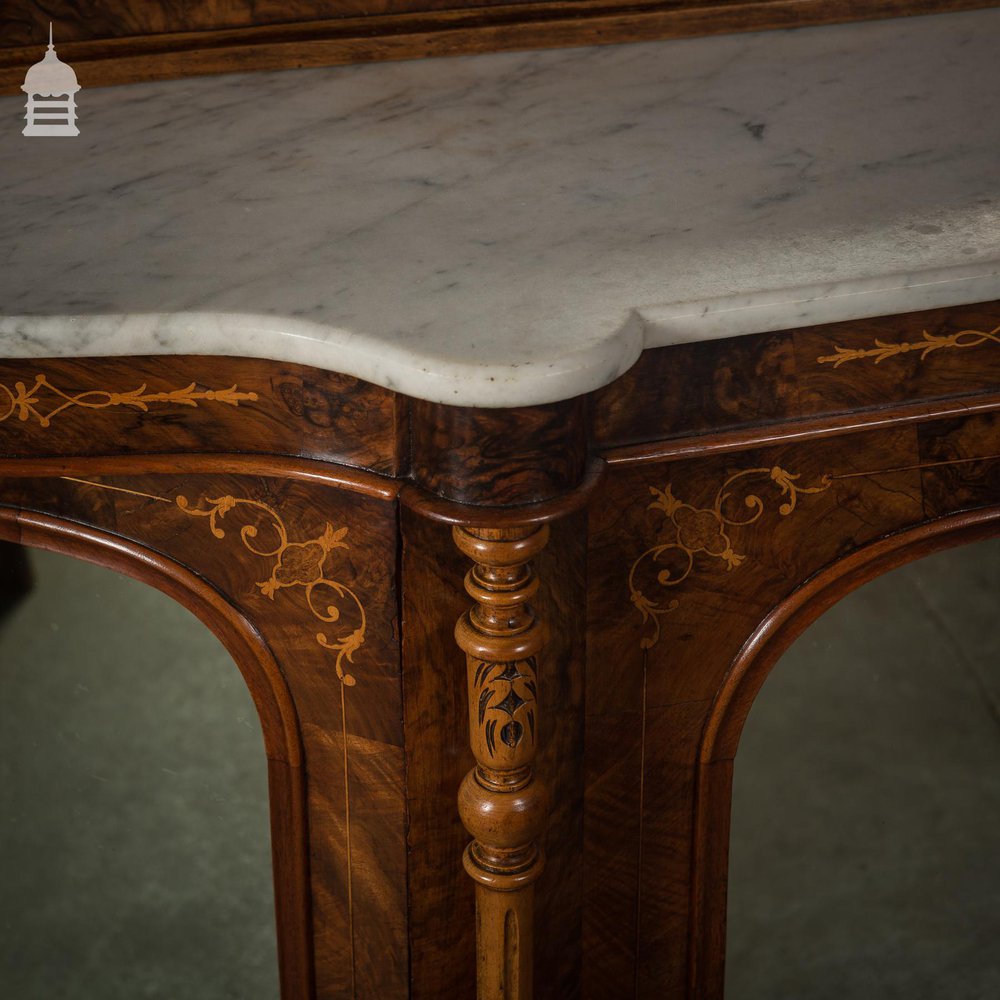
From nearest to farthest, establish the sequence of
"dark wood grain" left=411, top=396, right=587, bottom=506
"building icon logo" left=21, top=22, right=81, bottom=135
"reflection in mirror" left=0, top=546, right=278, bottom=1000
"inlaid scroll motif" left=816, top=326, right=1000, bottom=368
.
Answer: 1. "dark wood grain" left=411, top=396, right=587, bottom=506
2. "inlaid scroll motif" left=816, top=326, right=1000, bottom=368
3. "reflection in mirror" left=0, top=546, right=278, bottom=1000
4. "building icon logo" left=21, top=22, right=81, bottom=135

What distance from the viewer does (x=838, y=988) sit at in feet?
3.54

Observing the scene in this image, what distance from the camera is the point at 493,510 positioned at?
742 mm

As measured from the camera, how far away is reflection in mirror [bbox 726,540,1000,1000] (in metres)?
0.98

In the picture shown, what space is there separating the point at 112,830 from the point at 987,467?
0.72m

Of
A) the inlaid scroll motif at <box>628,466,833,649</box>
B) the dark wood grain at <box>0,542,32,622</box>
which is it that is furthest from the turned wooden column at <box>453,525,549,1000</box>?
the dark wood grain at <box>0,542,32,622</box>

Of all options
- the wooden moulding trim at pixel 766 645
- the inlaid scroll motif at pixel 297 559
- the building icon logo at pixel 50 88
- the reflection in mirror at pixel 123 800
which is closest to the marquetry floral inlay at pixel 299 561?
the inlaid scroll motif at pixel 297 559

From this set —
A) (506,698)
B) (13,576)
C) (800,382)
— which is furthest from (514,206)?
(13,576)

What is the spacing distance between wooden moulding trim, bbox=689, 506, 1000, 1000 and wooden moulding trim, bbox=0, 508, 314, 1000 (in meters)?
0.29

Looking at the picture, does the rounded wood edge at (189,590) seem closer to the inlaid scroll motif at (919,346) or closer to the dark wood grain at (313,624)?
the dark wood grain at (313,624)

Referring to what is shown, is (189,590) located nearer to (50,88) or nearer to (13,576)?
(13,576)

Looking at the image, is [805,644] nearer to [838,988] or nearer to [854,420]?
[854,420]

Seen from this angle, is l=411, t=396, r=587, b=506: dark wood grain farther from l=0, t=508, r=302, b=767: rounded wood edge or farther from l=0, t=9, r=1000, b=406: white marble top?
l=0, t=508, r=302, b=767: rounded wood edge

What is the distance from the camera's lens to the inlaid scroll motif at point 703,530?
87cm

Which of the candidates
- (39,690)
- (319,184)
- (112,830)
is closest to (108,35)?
(319,184)
